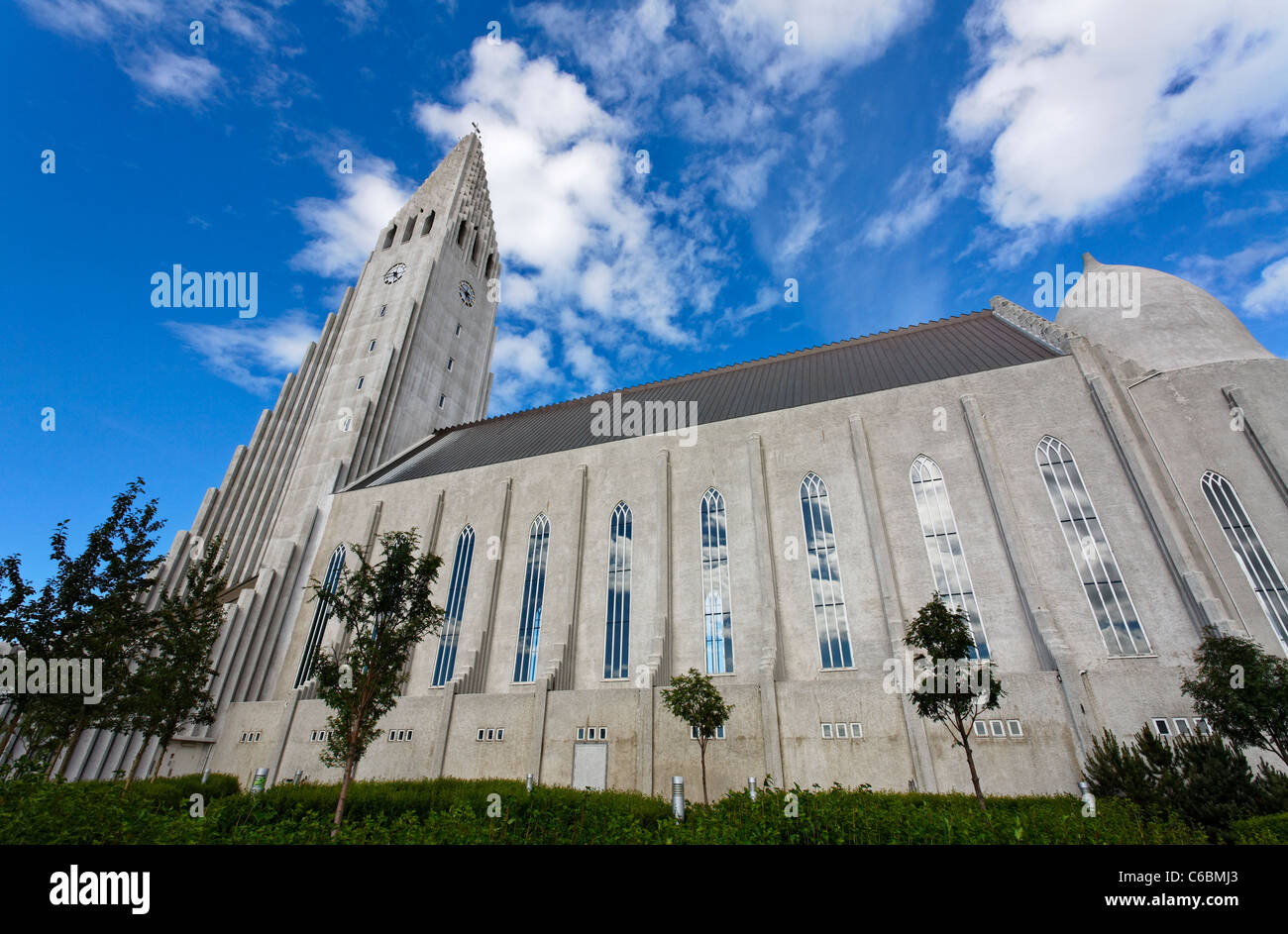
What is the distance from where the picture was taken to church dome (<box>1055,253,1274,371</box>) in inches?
1038

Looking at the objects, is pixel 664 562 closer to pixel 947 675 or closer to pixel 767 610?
pixel 767 610

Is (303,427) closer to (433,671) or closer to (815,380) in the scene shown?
(433,671)

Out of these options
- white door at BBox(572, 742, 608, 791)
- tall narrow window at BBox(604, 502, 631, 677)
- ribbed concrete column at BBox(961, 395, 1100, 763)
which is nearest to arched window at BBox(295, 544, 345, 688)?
tall narrow window at BBox(604, 502, 631, 677)

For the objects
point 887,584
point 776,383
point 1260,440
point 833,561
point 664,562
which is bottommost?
point 887,584

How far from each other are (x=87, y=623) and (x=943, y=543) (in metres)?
32.3

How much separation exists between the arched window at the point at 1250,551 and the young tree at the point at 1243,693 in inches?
257

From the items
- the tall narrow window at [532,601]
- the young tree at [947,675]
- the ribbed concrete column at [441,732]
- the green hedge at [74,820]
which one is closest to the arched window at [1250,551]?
the young tree at [947,675]

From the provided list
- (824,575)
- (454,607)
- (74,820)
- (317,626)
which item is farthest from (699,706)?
(317,626)

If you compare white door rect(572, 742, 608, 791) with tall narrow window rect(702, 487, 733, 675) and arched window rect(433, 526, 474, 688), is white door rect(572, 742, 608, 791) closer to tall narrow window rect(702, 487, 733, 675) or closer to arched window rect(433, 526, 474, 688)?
tall narrow window rect(702, 487, 733, 675)

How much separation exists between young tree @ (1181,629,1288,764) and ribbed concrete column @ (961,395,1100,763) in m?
2.96

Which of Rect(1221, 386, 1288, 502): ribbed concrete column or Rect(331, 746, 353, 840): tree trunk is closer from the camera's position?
Rect(331, 746, 353, 840): tree trunk

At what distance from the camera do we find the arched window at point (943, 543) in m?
22.6

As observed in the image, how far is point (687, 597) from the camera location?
88.6ft

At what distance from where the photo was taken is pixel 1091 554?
72.5ft
